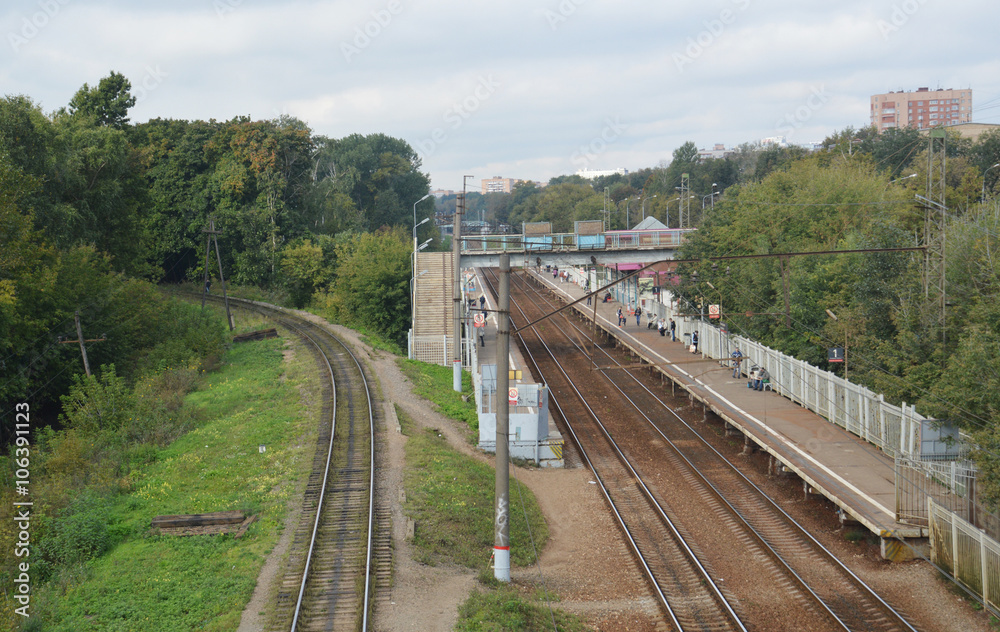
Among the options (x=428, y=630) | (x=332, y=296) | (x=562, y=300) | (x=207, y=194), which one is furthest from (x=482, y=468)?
(x=207, y=194)

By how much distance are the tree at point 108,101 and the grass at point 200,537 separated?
29.1 metres

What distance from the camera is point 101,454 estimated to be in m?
20.6

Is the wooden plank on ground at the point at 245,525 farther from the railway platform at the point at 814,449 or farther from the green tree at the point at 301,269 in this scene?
the green tree at the point at 301,269

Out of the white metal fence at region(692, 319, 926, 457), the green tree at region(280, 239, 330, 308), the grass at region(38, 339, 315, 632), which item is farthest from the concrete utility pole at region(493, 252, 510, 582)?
the green tree at region(280, 239, 330, 308)

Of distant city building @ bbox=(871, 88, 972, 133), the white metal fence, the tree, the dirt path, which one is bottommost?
the dirt path

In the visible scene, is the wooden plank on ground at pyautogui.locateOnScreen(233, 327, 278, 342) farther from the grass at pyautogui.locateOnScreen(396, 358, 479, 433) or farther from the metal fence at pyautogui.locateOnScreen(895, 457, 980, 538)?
the metal fence at pyautogui.locateOnScreen(895, 457, 980, 538)

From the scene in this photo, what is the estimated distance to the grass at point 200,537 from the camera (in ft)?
38.1

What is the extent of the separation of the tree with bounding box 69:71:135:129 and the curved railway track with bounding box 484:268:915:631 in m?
35.3

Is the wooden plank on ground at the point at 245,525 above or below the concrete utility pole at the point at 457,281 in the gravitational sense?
below

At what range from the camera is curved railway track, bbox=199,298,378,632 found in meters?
11.5

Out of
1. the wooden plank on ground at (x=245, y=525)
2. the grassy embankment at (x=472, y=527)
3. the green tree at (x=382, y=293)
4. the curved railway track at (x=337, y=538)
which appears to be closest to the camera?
the curved railway track at (x=337, y=538)

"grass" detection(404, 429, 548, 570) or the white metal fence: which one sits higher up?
the white metal fence

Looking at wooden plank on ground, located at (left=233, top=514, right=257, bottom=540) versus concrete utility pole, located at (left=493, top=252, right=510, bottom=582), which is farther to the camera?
wooden plank on ground, located at (left=233, top=514, right=257, bottom=540)

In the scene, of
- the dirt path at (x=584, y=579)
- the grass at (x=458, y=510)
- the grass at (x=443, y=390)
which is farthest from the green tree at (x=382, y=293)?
the dirt path at (x=584, y=579)
